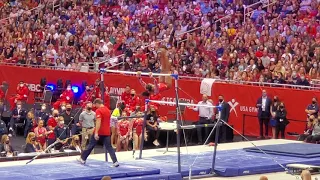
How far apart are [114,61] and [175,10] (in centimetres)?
324

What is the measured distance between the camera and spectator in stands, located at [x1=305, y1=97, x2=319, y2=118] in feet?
79.8

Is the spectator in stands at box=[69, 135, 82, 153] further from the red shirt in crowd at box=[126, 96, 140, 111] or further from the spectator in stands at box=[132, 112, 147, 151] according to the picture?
the red shirt in crowd at box=[126, 96, 140, 111]

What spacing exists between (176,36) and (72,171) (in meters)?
14.2

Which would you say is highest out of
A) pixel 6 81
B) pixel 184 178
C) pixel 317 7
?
pixel 317 7

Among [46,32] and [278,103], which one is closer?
[278,103]

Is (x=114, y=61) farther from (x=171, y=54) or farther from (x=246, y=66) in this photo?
(x=246, y=66)

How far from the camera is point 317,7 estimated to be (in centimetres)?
2916

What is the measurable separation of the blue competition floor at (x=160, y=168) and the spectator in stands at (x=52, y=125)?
3700mm

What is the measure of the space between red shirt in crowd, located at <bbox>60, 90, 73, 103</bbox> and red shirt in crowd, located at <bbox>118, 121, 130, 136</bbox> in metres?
5.95

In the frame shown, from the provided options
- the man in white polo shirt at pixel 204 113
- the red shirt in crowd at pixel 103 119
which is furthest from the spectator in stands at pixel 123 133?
the red shirt in crowd at pixel 103 119

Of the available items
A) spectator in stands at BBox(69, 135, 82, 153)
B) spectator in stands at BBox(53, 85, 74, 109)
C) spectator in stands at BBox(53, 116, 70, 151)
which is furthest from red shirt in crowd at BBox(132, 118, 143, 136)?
spectator in stands at BBox(53, 85, 74, 109)

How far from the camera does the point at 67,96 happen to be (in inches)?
1150

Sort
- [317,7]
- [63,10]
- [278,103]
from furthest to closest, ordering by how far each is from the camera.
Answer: [63,10] → [317,7] → [278,103]

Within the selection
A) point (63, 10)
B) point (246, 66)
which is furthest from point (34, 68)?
point (246, 66)
